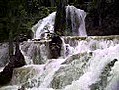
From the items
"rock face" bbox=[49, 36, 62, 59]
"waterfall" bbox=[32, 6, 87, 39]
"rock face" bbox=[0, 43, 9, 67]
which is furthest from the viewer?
"waterfall" bbox=[32, 6, 87, 39]

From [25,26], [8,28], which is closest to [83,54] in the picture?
[8,28]

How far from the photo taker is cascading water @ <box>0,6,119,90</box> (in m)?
10.8

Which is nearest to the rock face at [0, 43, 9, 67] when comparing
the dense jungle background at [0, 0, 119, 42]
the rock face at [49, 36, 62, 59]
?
the dense jungle background at [0, 0, 119, 42]

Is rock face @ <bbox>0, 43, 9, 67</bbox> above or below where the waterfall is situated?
below

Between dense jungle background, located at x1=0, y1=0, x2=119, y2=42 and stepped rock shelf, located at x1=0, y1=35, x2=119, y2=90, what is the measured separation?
1647 millimetres

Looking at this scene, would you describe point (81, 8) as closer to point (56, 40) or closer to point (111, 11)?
point (111, 11)

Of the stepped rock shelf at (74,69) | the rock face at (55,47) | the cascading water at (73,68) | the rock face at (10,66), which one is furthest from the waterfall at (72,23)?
the rock face at (10,66)

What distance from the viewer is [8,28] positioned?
17.6 metres

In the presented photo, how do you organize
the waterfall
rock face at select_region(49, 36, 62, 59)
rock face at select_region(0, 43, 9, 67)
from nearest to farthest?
Result: 1. rock face at select_region(49, 36, 62, 59)
2. rock face at select_region(0, 43, 9, 67)
3. the waterfall

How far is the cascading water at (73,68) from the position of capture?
10797mm

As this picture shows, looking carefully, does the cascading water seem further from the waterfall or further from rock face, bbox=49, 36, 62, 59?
the waterfall

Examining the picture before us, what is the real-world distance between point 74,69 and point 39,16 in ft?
39.1

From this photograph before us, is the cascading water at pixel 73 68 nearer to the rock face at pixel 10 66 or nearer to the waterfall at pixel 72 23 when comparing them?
the rock face at pixel 10 66

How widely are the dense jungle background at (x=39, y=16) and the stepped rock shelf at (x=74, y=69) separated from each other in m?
1.65
